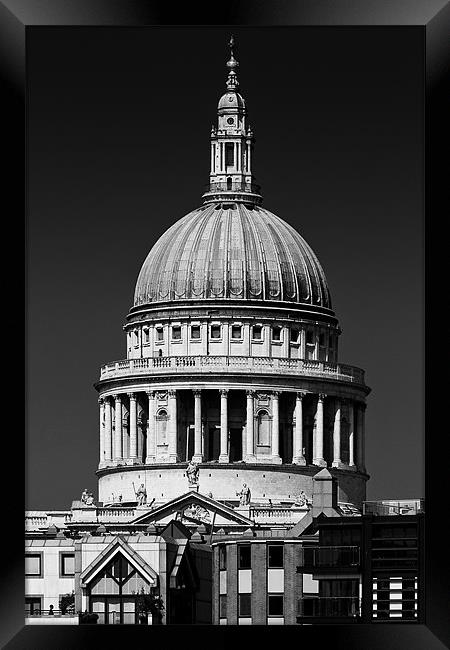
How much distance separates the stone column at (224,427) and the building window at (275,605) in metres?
70.8

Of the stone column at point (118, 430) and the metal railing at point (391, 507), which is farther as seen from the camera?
the stone column at point (118, 430)

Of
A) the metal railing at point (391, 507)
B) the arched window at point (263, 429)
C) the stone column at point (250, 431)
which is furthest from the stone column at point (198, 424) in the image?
the metal railing at point (391, 507)

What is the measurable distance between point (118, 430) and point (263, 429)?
34.9 ft

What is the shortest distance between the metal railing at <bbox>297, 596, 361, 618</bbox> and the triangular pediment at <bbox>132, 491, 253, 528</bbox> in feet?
200

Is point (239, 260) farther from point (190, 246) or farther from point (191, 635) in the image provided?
point (191, 635)

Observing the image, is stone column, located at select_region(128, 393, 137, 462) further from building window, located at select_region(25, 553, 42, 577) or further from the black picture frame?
the black picture frame

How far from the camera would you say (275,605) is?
7275 cm

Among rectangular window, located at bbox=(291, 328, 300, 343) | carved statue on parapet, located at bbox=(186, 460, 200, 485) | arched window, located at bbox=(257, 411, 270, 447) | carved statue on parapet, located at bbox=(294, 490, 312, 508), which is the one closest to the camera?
carved statue on parapet, located at bbox=(294, 490, 312, 508)

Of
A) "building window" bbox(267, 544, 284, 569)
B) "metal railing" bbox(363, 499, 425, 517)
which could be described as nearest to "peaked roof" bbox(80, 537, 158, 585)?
"building window" bbox(267, 544, 284, 569)

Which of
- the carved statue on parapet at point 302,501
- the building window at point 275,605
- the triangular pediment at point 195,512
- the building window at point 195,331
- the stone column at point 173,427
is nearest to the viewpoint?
the building window at point 275,605

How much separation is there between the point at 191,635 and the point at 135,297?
13484cm

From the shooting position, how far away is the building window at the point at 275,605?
71250 mm

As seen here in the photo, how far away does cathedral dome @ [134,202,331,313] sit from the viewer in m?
152
